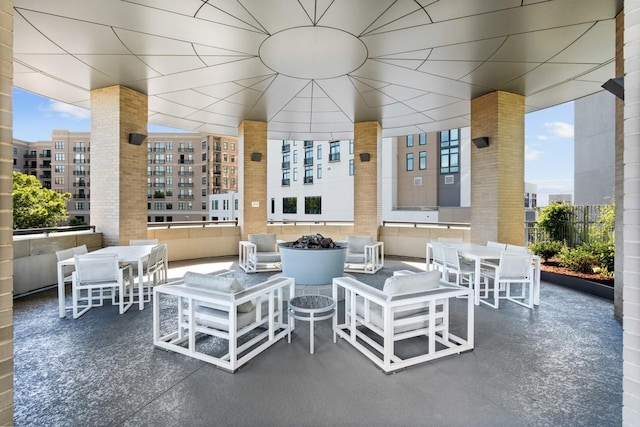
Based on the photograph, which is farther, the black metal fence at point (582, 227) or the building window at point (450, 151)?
the building window at point (450, 151)

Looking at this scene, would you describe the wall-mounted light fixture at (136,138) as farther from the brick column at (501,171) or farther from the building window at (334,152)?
the building window at (334,152)

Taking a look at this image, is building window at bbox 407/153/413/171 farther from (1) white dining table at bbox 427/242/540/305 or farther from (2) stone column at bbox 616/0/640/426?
(2) stone column at bbox 616/0/640/426

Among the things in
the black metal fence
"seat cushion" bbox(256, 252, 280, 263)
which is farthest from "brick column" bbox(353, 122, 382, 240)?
the black metal fence

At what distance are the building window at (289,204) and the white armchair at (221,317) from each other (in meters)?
25.0

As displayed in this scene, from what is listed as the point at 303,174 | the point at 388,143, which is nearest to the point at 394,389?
the point at 388,143

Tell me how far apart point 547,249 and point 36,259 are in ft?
34.6

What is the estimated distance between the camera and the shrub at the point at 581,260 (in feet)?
19.4

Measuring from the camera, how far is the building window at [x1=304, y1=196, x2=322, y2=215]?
2639 cm

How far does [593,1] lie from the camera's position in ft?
12.1

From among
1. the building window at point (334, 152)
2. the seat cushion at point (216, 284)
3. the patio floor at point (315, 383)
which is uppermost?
the building window at point (334, 152)

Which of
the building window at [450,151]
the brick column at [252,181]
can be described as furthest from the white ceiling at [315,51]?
the building window at [450,151]

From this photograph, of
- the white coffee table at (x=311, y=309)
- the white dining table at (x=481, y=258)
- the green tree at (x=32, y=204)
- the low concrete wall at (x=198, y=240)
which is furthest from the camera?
the green tree at (x=32, y=204)

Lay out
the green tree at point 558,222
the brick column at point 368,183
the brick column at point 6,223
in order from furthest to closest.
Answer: the brick column at point 368,183 < the green tree at point 558,222 < the brick column at point 6,223

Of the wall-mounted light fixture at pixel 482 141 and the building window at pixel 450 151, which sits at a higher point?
the building window at pixel 450 151
